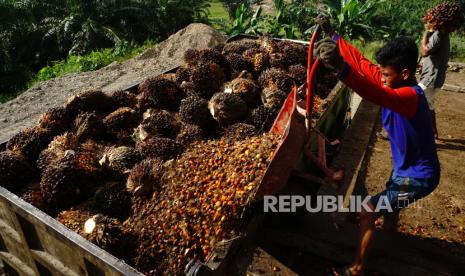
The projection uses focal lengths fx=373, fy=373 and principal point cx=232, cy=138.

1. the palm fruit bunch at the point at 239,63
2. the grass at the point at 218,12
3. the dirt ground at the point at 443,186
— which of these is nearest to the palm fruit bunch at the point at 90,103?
the palm fruit bunch at the point at 239,63

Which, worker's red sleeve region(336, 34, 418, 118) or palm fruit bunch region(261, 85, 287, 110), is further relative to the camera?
palm fruit bunch region(261, 85, 287, 110)

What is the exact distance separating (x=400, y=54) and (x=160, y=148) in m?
2.20

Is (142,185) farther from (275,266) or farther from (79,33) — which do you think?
(79,33)

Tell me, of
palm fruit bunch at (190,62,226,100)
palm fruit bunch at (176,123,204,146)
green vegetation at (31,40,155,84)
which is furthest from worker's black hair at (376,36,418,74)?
green vegetation at (31,40,155,84)

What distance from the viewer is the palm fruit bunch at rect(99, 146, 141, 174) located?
346cm

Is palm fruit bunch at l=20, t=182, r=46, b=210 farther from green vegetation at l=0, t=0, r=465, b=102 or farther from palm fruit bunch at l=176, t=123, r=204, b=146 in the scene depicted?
green vegetation at l=0, t=0, r=465, b=102

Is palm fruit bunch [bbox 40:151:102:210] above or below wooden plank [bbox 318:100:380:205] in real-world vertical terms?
above

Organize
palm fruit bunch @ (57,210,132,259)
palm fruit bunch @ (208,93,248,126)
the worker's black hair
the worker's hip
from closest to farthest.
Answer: palm fruit bunch @ (57,210,132,259)
the worker's black hair
the worker's hip
palm fruit bunch @ (208,93,248,126)

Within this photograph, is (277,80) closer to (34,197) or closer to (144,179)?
(144,179)

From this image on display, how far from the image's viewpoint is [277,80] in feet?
15.5

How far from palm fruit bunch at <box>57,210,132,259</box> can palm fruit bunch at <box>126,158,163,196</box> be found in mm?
315

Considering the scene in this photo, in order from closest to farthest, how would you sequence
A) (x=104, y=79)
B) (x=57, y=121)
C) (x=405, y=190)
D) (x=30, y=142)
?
(x=405, y=190), (x=30, y=142), (x=57, y=121), (x=104, y=79)

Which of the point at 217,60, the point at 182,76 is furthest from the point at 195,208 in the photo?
the point at 217,60

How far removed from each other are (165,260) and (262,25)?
11.3 m
